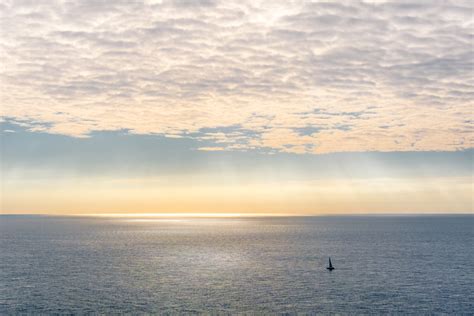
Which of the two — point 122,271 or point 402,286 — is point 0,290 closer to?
point 122,271

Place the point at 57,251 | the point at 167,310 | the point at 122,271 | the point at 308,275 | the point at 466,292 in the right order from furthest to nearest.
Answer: the point at 57,251 < the point at 122,271 < the point at 308,275 < the point at 466,292 < the point at 167,310

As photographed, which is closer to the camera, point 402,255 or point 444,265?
point 444,265

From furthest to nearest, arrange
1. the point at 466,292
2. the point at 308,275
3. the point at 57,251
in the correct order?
the point at 57,251
the point at 308,275
the point at 466,292

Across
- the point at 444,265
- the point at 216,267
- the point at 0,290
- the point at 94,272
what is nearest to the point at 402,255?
the point at 444,265

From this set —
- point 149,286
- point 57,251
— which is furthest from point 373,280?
point 57,251

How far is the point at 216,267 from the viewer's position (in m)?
122

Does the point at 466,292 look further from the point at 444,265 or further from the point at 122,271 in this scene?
the point at 122,271

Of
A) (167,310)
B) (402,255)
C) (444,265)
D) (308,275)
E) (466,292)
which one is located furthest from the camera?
(402,255)

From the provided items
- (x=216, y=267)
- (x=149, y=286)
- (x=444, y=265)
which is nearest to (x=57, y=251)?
(x=216, y=267)

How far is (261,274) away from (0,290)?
56894 millimetres

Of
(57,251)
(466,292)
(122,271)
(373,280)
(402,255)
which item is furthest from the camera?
(57,251)

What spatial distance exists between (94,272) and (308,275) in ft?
175

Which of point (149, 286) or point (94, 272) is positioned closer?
point (149, 286)

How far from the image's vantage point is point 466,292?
86.7 metres
